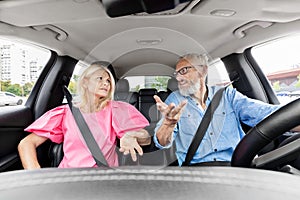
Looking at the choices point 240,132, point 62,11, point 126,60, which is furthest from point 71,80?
point 240,132

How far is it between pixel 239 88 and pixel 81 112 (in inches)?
40.9

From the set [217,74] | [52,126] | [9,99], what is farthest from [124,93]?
[9,99]

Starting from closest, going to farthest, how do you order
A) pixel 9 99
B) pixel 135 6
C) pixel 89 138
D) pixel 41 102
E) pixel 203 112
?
1. pixel 135 6
2. pixel 89 138
3. pixel 203 112
4. pixel 9 99
5. pixel 41 102

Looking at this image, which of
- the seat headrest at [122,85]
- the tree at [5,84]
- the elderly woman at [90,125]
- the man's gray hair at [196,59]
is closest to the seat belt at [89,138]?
the elderly woman at [90,125]

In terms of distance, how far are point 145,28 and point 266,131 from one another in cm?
123

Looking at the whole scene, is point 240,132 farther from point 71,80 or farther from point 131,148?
point 71,80

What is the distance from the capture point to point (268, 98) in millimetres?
2107

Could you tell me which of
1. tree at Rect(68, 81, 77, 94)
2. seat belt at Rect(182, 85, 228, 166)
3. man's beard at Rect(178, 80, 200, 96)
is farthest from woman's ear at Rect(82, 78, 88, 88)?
seat belt at Rect(182, 85, 228, 166)

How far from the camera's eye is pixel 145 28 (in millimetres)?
1847

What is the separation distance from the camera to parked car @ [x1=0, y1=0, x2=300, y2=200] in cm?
49

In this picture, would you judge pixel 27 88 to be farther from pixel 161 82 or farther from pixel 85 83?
pixel 161 82

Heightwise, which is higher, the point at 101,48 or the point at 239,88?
the point at 101,48

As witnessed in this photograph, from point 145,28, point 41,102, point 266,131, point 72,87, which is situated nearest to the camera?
point 266,131

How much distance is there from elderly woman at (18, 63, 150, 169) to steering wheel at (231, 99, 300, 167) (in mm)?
781
